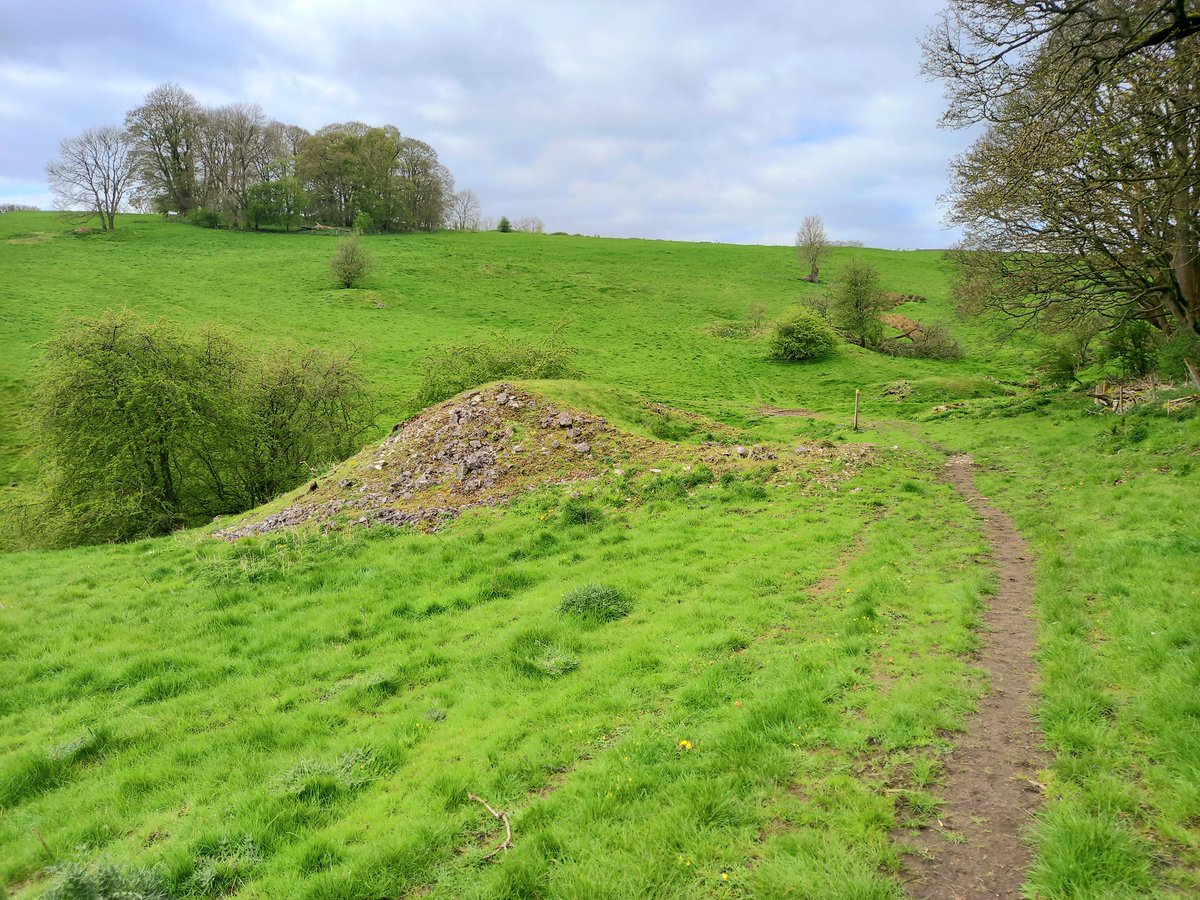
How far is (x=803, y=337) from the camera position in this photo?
1727 inches

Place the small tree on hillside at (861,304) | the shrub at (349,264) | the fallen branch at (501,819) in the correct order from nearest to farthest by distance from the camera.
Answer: the fallen branch at (501,819)
the small tree on hillside at (861,304)
the shrub at (349,264)

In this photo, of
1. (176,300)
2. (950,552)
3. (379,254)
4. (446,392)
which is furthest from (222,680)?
(379,254)

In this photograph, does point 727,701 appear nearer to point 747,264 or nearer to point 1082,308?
point 1082,308

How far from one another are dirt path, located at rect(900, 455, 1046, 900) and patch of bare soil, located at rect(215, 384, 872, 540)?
28.7 feet

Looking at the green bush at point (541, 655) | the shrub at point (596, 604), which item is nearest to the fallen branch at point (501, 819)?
the green bush at point (541, 655)

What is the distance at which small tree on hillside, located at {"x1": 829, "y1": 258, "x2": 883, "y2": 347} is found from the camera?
47.1 m

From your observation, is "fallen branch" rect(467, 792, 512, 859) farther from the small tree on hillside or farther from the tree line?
the tree line

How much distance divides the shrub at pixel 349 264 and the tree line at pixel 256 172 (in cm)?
2186

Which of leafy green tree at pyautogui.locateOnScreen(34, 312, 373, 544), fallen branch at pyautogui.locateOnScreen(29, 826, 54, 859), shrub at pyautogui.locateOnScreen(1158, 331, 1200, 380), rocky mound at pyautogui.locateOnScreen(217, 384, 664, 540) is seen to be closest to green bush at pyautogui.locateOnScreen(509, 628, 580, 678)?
fallen branch at pyautogui.locateOnScreen(29, 826, 54, 859)

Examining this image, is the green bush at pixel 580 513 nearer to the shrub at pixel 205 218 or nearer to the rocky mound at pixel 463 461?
the rocky mound at pixel 463 461

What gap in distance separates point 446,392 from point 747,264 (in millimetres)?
66819

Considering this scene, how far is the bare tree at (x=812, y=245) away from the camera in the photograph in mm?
69194

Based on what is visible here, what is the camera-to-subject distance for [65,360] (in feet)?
59.2

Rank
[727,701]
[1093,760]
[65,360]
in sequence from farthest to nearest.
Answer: [65,360]
[727,701]
[1093,760]
